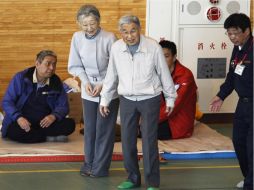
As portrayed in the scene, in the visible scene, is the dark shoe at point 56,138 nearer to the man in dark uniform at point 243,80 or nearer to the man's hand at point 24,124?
the man's hand at point 24,124

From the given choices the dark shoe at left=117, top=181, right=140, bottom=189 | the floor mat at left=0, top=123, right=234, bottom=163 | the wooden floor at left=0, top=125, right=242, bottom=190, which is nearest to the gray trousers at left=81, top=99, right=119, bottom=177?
the wooden floor at left=0, top=125, right=242, bottom=190

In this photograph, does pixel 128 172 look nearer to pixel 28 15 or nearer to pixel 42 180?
pixel 42 180

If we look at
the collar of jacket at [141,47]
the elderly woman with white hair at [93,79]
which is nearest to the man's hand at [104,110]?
the elderly woman with white hair at [93,79]

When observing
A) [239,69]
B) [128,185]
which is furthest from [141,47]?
[128,185]

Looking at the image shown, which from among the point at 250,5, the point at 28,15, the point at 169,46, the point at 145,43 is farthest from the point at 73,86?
the point at 145,43

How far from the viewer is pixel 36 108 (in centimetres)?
717

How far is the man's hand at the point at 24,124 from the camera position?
6984mm

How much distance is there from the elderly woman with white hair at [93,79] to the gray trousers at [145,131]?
315mm

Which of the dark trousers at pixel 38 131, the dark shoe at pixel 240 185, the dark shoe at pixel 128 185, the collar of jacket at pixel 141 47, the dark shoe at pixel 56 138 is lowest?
the dark shoe at pixel 240 185

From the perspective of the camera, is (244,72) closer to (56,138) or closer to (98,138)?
(98,138)

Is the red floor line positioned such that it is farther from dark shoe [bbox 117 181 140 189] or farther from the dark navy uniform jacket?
the dark navy uniform jacket

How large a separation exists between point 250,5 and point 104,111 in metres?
3.29

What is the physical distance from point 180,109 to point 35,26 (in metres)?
1.85

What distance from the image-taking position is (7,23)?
805 centimetres
